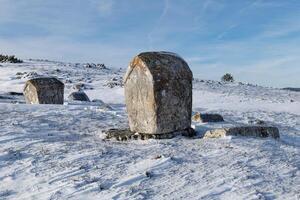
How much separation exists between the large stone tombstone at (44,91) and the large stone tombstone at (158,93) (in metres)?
7.70

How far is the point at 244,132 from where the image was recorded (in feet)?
29.7

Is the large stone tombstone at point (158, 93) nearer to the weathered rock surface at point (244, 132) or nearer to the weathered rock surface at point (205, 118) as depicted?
the weathered rock surface at point (244, 132)

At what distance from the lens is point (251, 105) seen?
20266 mm

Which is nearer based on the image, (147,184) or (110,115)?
(147,184)

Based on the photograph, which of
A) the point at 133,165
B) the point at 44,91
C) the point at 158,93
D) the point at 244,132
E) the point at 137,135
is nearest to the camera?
the point at 133,165

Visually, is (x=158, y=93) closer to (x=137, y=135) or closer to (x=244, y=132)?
(x=137, y=135)

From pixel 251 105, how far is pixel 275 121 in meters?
5.44

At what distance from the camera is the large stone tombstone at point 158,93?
30.3 feet

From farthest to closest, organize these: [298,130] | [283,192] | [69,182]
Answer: [298,130]
[69,182]
[283,192]

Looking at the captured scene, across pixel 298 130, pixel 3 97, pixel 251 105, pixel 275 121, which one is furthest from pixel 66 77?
pixel 298 130

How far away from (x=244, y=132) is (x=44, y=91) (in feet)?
31.2

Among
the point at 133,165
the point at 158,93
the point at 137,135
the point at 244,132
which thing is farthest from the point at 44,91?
the point at 133,165

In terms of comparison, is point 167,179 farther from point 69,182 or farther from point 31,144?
point 31,144

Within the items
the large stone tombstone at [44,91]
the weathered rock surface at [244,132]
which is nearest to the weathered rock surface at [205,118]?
the weathered rock surface at [244,132]
